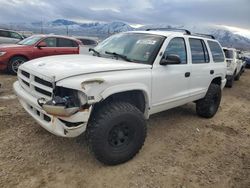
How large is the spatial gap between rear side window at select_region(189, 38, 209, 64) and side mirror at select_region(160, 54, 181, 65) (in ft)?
3.28

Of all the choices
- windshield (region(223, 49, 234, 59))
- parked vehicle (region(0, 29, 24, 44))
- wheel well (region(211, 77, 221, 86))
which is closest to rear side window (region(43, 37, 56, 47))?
parked vehicle (region(0, 29, 24, 44))

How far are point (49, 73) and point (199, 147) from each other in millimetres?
2730

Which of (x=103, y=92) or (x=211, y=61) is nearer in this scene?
(x=103, y=92)

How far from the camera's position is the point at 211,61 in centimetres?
536

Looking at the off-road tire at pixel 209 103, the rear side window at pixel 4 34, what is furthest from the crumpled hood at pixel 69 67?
the rear side window at pixel 4 34

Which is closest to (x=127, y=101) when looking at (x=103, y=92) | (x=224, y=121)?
(x=103, y=92)

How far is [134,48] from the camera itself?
413cm

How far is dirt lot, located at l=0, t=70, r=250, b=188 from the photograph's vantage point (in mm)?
3145

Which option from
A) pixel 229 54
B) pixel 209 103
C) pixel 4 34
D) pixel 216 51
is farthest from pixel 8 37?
pixel 209 103

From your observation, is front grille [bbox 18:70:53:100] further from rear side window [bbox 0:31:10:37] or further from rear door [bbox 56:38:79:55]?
rear side window [bbox 0:31:10:37]

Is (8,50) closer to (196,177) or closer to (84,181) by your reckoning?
(84,181)

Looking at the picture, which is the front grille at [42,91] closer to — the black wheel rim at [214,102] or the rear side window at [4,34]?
the black wheel rim at [214,102]

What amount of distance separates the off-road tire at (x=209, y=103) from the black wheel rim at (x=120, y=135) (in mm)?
2601

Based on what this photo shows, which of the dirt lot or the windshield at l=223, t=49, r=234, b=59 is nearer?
the dirt lot
